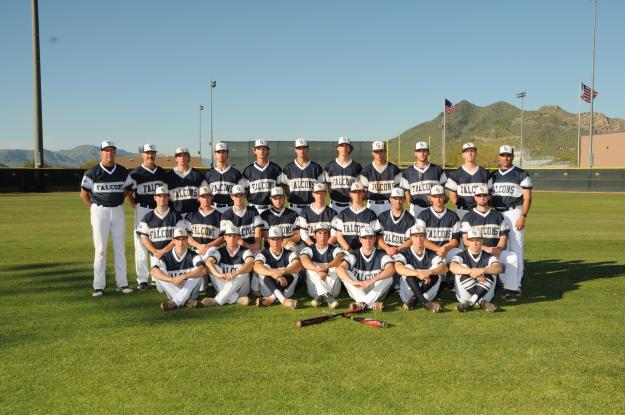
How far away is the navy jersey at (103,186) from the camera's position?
7297 millimetres

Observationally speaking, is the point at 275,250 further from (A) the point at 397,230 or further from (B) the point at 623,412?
(B) the point at 623,412

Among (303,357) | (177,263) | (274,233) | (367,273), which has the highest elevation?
(274,233)

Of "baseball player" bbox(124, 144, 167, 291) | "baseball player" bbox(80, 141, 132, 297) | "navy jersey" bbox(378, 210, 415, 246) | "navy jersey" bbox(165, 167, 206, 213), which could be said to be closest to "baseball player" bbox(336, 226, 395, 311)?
"navy jersey" bbox(378, 210, 415, 246)

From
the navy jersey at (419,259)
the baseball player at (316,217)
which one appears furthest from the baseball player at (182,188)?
the navy jersey at (419,259)

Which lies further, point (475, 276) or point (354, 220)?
point (354, 220)

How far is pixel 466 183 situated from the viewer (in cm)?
785

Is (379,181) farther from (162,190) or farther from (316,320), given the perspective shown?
(162,190)

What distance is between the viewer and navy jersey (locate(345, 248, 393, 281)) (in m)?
6.94

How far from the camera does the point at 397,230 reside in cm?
745

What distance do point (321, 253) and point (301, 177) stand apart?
159 cm

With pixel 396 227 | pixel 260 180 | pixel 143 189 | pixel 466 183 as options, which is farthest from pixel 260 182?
pixel 466 183

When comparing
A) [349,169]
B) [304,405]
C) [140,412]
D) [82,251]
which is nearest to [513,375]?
[304,405]

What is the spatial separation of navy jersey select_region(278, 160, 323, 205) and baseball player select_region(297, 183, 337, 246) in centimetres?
57

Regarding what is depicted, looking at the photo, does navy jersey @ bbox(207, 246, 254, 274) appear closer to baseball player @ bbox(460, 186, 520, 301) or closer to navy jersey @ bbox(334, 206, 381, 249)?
navy jersey @ bbox(334, 206, 381, 249)
